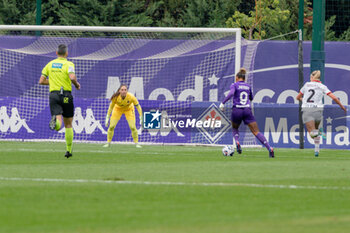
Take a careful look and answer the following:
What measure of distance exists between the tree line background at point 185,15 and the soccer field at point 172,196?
2123 centimetres

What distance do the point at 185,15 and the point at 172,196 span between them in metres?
28.0

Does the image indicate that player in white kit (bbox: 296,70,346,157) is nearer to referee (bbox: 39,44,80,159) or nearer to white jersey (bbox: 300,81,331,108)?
white jersey (bbox: 300,81,331,108)

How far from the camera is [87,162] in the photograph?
14859mm

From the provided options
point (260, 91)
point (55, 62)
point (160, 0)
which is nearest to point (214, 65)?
point (260, 91)

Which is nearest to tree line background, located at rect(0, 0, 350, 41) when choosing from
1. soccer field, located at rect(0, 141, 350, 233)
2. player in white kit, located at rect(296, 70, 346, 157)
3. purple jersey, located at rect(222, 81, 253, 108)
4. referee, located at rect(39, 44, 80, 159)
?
player in white kit, located at rect(296, 70, 346, 157)

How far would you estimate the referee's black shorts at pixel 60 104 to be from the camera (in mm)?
16125

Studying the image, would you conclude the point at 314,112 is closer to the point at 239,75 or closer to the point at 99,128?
the point at 239,75

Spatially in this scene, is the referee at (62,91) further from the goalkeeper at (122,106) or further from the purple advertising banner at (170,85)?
the purple advertising banner at (170,85)

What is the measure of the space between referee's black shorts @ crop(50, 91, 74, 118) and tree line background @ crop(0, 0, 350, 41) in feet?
63.0

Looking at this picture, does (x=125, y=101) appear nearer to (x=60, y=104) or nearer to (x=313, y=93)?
(x=313, y=93)

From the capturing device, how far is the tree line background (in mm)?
35812

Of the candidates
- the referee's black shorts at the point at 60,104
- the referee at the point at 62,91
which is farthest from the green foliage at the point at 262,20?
the referee's black shorts at the point at 60,104

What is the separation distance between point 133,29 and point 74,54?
11.2ft

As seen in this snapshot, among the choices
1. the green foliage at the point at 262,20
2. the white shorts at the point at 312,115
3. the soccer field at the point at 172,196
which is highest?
the green foliage at the point at 262,20
